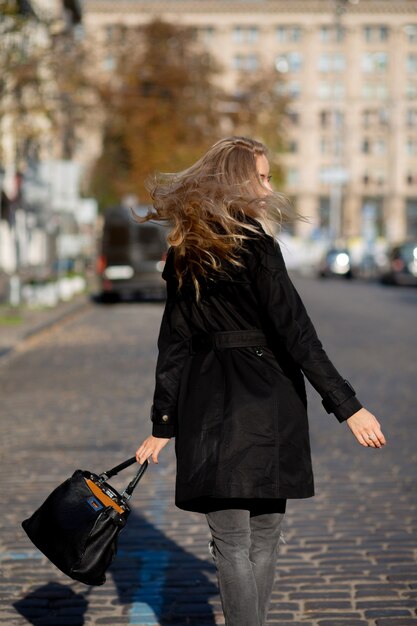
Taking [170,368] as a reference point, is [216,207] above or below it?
above

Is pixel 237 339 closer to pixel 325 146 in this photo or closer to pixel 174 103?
pixel 174 103

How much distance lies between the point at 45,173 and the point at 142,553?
90.1 ft

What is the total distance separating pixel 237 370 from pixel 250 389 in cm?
7

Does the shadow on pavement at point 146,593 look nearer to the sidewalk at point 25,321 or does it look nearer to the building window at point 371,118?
the sidewalk at point 25,321

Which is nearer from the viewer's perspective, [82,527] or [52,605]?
[82,527]

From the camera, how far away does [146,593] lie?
554 centimetres

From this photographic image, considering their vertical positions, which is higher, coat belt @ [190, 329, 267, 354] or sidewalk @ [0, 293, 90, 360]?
coat belt @ [190, 329, 267, 354]

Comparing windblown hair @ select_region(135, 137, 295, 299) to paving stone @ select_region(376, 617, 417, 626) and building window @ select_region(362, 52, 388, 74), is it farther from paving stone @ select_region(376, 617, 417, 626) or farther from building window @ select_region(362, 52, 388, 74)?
building window @ select_region(362, 52, 388, 74)

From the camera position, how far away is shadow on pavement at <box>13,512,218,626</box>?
5.18m

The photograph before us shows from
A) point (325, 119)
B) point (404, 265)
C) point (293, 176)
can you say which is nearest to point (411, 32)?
point (325, 119)

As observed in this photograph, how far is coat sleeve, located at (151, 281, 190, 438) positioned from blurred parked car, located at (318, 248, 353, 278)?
62.3 metres

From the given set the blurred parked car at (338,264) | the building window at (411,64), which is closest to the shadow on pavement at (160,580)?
the blurred parked car at (338,264)

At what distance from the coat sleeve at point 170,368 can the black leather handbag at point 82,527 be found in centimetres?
26

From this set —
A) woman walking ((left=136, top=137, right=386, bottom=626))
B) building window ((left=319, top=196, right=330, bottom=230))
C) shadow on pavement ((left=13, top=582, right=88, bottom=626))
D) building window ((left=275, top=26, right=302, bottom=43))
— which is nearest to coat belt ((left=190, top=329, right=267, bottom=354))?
woman walking ((left=136, top=137, right=386, bottom=626))
